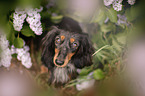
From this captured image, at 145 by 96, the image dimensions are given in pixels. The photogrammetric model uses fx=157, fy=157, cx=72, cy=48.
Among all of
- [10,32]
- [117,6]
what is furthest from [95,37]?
[10,32]

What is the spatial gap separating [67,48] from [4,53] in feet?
1.25

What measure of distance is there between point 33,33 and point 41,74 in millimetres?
237

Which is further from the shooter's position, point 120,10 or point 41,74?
point 41,74

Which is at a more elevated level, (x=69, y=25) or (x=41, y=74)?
(x=69, y=25)

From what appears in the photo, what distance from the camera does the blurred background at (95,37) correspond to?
737 mm

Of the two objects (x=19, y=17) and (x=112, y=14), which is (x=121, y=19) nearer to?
(x=112, y=14)

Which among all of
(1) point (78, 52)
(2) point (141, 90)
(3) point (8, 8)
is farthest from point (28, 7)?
(2) point (141, 90)

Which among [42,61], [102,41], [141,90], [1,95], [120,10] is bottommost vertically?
[1,95]

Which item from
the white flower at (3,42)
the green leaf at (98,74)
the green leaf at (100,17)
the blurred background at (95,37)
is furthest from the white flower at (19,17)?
the green leaf at (98,74)

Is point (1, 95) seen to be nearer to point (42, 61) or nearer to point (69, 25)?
point (42, 61)

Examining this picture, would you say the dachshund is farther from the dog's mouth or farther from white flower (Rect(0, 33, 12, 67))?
white flower (Rect(0, 33, 12, 67))

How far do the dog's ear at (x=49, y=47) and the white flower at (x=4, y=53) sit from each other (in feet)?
0.66

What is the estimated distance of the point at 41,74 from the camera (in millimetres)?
883

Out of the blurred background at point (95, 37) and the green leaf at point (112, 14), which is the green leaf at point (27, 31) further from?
the green leaf at point (112, 14)
